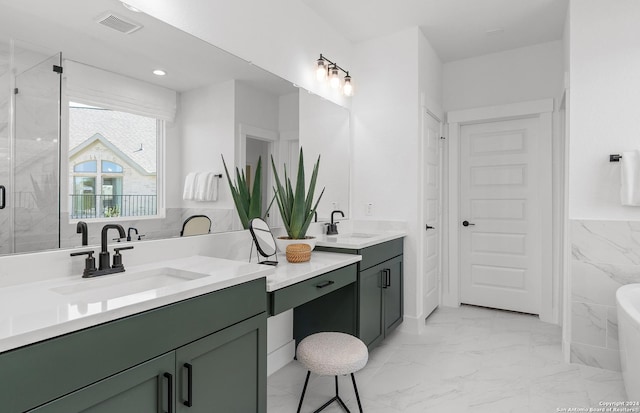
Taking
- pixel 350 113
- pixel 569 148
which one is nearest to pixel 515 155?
pixel 569 148

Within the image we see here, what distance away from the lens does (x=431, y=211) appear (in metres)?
3.57

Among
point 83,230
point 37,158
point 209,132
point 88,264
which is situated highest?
point 209,132

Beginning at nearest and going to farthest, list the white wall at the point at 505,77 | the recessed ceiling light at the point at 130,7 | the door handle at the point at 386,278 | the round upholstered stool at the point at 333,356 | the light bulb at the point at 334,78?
the recessed ceiling light at the point at 130,7 → the round upholstered stool at the point at 333,356 → the door handle at the point at 386,278 → the light bulb at the point at 334,78 → the white wall at the point at 505,77

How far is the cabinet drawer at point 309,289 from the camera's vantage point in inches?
66.4

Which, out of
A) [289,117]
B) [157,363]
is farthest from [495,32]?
[157,363]

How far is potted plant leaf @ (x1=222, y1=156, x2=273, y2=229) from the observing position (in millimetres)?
2136

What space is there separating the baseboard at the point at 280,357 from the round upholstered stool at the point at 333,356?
542mm

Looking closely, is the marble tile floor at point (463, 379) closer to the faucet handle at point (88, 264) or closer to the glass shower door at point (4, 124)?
the faucet handle at point (88, 264)

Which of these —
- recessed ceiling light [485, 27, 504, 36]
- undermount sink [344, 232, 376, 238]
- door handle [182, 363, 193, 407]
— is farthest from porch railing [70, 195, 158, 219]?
recessed ceiling light [485, 27, 504, 36]

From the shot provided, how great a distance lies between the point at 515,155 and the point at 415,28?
64.1 inches

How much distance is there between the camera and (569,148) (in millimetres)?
2564

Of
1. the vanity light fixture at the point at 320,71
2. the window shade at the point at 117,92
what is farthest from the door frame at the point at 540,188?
the window shade at the point at 117,92

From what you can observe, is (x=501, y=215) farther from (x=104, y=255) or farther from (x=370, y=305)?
(x=104, y=255)

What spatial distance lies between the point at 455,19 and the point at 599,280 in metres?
2.25
